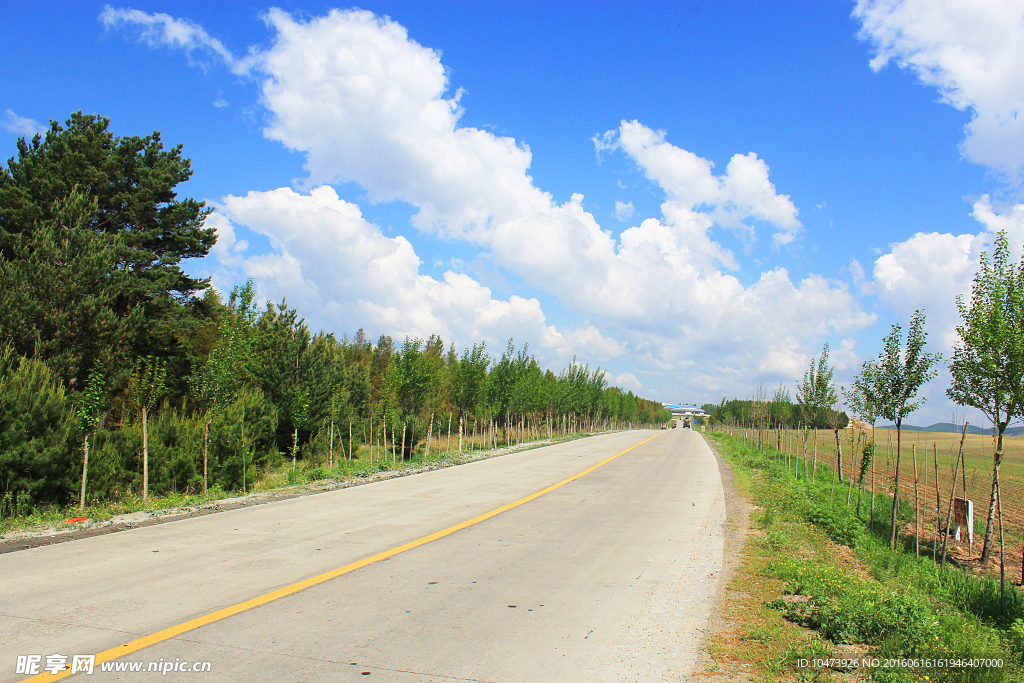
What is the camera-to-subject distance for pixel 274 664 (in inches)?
156

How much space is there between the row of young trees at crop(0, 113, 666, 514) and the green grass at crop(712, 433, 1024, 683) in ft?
41.1

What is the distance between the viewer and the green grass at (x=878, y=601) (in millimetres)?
4465

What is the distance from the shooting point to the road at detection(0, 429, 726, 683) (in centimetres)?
410

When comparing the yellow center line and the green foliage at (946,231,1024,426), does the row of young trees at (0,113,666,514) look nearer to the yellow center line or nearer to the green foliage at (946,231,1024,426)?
the yellow center line

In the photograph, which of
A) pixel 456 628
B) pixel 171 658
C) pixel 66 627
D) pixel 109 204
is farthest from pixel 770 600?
pixel 109 204

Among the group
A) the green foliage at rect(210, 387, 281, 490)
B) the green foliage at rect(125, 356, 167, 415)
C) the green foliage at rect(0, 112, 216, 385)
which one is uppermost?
the green foliage at rect(0, 112, 216, 385)

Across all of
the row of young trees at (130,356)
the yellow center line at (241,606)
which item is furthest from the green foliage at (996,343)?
the row of young trees at (130,356)

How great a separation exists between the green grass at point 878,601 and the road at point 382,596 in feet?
2.91

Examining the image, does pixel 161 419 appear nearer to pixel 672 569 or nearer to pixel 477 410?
pixel 672 569

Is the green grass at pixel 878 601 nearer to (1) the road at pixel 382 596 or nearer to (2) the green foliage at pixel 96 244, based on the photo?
(1) the road at pixel 382 596

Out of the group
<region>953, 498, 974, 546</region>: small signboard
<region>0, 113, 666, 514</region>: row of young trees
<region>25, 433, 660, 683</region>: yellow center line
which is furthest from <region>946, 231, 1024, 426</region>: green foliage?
<region>0, 113, 666, 514</region>: row of young trees

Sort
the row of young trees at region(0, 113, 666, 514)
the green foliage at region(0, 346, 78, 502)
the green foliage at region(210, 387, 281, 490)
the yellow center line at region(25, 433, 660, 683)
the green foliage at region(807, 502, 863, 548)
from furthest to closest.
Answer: the green foliage at region(210, 387, 281, 490), the row of young trees at region(0, 113, 666, 514), the green foliage at region(0, 346, 78, 502), the green foliage at region(807, 502, 863, 548), the yellow center line at region(25, 433, 660, 683)

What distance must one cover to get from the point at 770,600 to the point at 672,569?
1342 millimetres

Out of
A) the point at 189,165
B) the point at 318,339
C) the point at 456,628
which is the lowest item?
the point at 456,628
